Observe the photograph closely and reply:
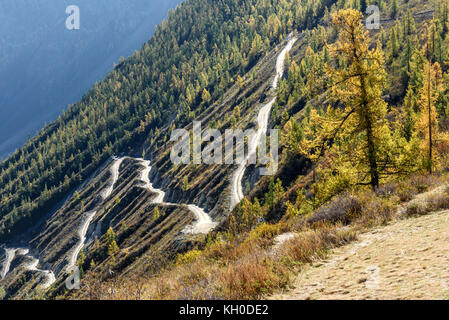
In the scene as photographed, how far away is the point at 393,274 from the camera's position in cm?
679

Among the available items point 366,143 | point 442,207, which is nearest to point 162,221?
point 366,143

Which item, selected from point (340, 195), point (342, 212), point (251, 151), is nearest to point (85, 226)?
point (251, 151)

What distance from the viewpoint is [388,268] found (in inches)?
283

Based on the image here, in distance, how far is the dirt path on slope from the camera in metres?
5.97

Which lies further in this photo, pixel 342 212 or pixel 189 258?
pixel 189 258

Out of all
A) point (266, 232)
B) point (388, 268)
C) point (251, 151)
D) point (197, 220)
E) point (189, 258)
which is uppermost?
point (251, 151)

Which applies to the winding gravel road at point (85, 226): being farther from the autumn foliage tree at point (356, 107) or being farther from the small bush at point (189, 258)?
the autumn foliage tree at point (356, 107)

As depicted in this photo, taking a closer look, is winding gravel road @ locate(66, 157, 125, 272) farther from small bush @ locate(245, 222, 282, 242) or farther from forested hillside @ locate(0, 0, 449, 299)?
small bush @ locate(245, 222, 282, 242)

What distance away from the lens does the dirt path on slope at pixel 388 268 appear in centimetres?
597

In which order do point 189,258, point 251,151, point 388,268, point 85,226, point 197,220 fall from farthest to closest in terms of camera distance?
point 85,226 → point 251,151 → point 197,220 → point 189,258 → point 388,268

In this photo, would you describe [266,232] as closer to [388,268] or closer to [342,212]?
[342,212]
